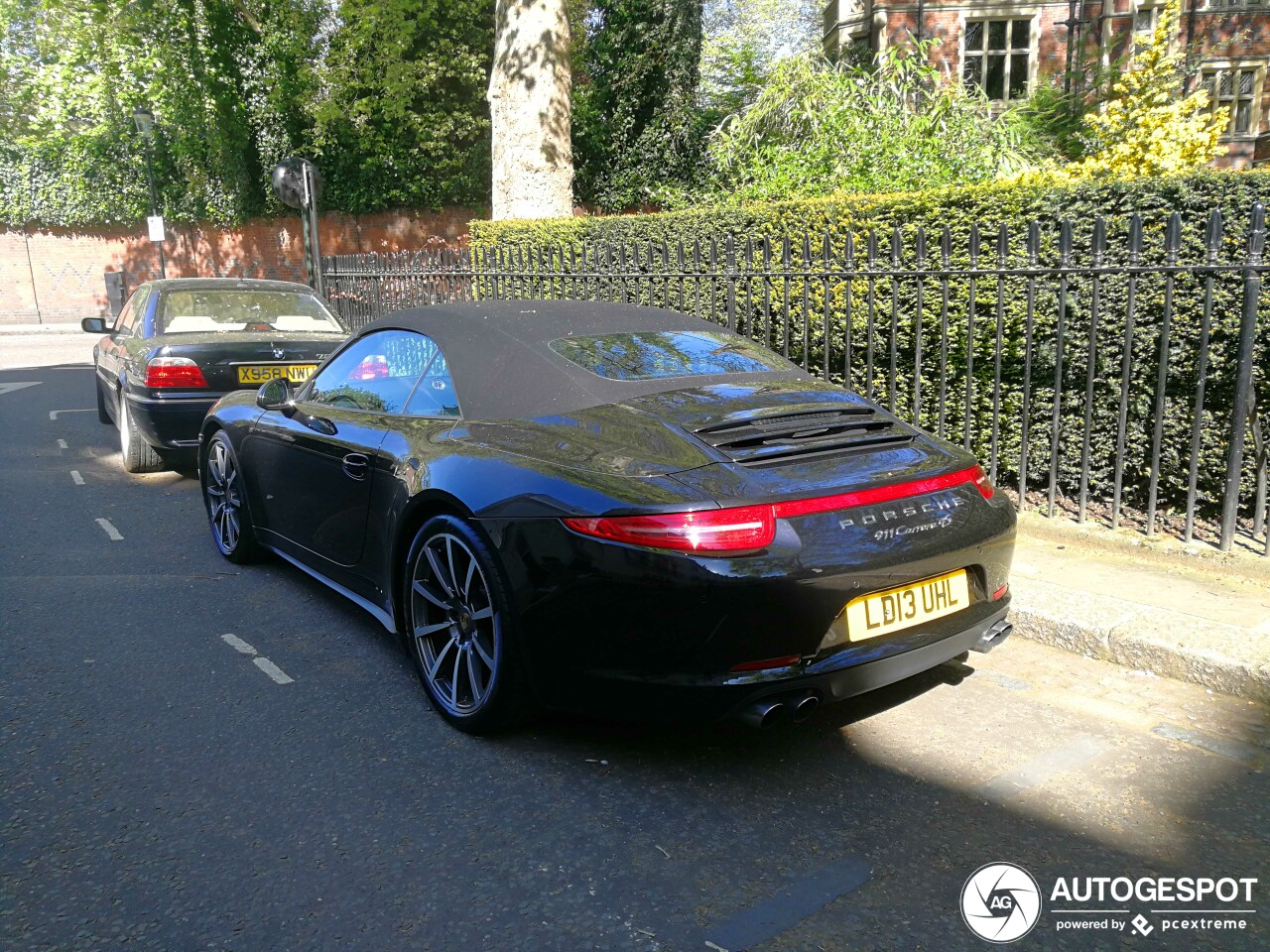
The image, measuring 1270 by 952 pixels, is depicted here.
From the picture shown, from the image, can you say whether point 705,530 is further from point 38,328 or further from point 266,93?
point 38,328

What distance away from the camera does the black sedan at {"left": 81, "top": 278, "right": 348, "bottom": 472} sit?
7074mm

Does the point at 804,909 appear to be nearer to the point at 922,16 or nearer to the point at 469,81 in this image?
the point at 922,16

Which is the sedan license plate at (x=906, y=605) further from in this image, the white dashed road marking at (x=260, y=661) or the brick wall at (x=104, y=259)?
the brick wall at (x=104, y=259)

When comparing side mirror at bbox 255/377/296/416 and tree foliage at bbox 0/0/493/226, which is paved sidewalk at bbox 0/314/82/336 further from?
side mirror at bbox 255/377/296/416

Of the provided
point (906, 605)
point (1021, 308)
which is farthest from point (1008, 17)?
point (906, 605)

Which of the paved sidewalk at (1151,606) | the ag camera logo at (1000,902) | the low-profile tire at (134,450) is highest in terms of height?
the low-profile tire at (134,450)

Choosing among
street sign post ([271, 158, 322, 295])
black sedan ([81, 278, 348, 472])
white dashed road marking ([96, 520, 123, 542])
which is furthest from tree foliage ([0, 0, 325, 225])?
white dashed road marking ([96, 520, 123, 542])

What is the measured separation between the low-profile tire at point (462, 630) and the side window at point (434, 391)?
1.70ft

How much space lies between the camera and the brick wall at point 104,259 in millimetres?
30359

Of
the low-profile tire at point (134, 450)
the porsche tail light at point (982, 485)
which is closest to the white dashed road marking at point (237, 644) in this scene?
the porsche tail light at point (982, 485)

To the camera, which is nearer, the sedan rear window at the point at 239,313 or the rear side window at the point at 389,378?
the rear side window at the point at 389,378

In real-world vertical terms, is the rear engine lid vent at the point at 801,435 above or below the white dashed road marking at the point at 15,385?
above

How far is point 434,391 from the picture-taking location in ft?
12.6

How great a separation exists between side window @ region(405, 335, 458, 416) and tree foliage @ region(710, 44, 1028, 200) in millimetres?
7004
